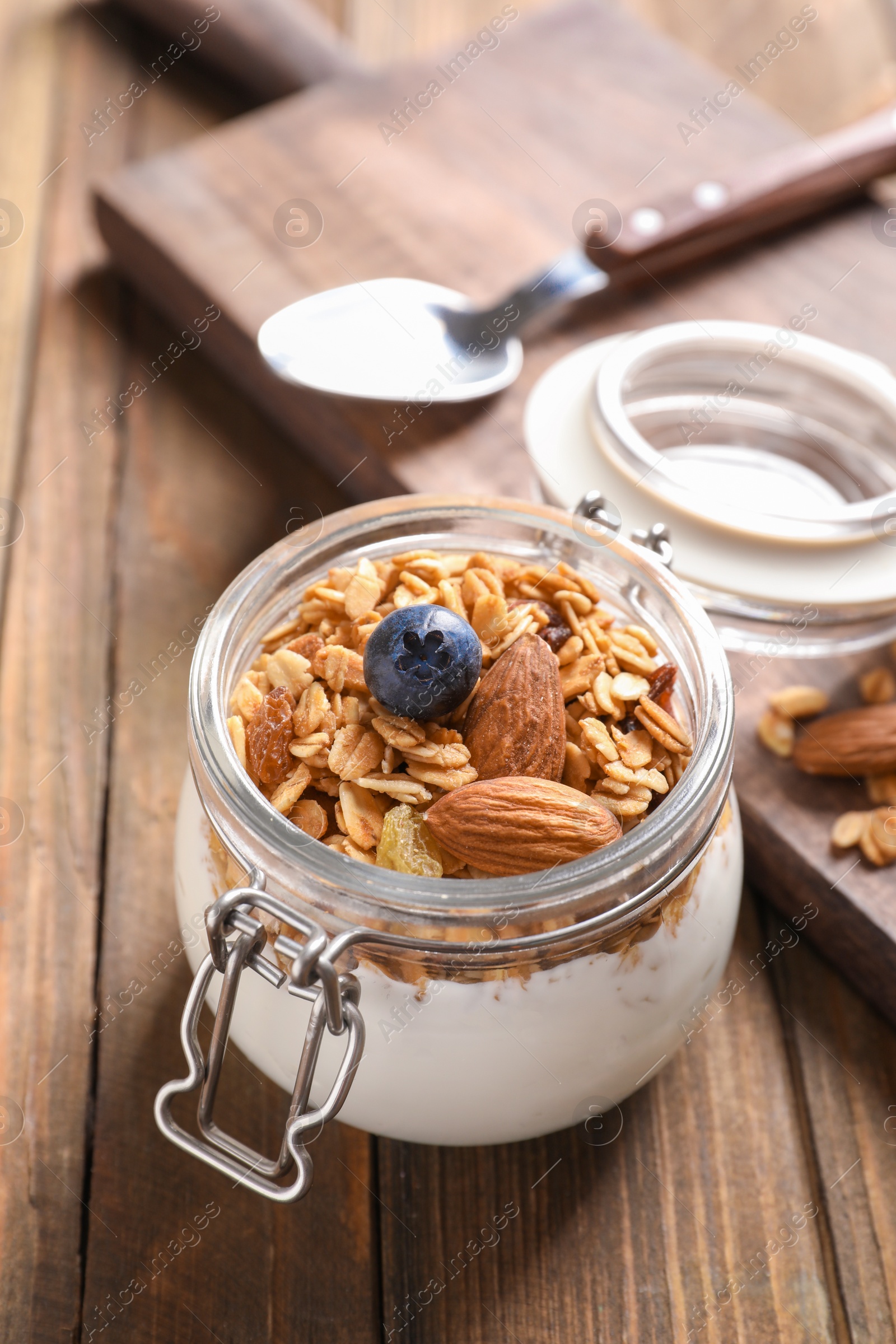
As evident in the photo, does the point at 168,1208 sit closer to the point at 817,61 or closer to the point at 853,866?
the point at 853,866

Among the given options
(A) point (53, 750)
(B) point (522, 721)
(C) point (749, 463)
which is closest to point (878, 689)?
(C) point (749, 463)

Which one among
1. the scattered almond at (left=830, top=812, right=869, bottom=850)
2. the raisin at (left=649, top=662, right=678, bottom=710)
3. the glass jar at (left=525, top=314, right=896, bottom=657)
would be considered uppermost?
the raisin at (left=649, top=662, right=678, bottom=710)

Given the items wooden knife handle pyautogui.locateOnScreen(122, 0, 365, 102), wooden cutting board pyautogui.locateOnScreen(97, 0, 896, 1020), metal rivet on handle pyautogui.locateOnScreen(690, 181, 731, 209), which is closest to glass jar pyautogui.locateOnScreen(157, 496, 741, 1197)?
wooden cutting board pyautogui.locateOnScreen(97, 0, 896, 1020)

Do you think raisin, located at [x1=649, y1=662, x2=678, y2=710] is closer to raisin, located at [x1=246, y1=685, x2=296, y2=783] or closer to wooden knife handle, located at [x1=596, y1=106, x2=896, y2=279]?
raisin, located at [x1=246, y1=685, x2=296, y2=783]

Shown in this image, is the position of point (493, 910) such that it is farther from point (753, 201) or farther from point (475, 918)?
point (753, 201)

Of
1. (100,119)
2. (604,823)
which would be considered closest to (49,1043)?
Answer: (604,823)

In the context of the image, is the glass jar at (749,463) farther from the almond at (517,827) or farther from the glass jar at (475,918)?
the almond at (517,827)
